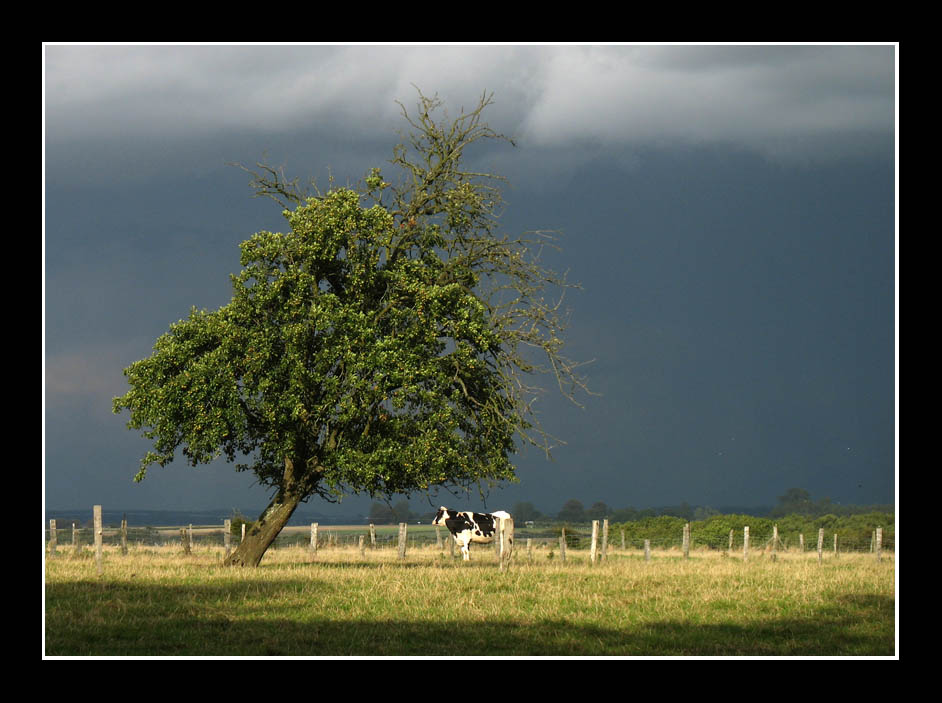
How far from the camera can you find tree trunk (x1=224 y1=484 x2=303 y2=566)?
1318 inches

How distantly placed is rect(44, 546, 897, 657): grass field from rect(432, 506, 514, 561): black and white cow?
416 inches

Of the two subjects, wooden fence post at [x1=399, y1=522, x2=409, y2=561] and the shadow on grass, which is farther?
wooden fence post at [x1=399, y1=522, x2=409, y2=561]

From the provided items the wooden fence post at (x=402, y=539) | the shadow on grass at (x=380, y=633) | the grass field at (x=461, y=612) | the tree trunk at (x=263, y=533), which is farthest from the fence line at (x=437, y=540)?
the shadow on grass at (x=380, y=633)

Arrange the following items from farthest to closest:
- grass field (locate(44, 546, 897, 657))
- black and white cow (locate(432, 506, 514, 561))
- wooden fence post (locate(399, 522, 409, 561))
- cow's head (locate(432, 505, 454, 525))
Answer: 1. cow's head (locate(432, 505, 454, 525))
2. black and white cow (locate(432, 506, 514, 561))
3. wooden fence post (locate(399, 522, 409, 561))
4. grass field (locate(44, 546, 897, 657))

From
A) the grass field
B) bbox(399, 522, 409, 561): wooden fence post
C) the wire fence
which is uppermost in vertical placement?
the grass field

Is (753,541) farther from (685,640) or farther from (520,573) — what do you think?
(685,640)

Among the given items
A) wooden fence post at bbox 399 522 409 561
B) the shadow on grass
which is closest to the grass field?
the shadow on grass

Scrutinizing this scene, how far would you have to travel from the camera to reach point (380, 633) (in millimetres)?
19375

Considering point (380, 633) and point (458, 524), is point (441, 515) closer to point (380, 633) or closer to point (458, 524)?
point (458, 524)

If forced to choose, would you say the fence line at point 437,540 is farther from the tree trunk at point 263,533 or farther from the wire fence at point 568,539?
the tree trunk at point 263,533

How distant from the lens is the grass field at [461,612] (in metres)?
18.4

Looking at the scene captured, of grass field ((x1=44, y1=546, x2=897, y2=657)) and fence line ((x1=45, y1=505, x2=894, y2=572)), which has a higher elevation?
grass field ((x1=44, y1=546, x2=897, y2=657))

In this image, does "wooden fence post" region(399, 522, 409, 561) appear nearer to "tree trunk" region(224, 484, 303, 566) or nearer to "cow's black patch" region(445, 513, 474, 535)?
"cow's black patch" region(445, 513, 474, 535)

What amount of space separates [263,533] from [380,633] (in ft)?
49.8
